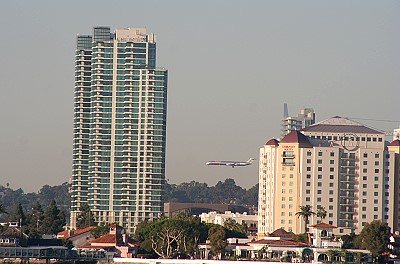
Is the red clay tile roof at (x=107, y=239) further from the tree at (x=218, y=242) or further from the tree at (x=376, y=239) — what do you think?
the tree at (x=376, y=239)

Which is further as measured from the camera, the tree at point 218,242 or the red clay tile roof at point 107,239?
the red clay tile roof at point 107,239

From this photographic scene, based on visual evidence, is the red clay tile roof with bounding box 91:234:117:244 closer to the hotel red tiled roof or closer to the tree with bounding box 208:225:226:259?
the tree with bounding box 208:225:226:259

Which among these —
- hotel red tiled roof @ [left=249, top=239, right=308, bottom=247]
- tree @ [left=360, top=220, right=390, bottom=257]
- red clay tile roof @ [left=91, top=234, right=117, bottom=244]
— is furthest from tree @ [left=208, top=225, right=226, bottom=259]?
tree @ [left=360, top=220, right=390, bottom=257]

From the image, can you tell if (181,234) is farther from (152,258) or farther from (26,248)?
(26,248)

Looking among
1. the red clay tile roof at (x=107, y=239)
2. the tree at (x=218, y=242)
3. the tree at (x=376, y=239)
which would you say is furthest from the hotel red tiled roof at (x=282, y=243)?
the red clay tile roof at (x=107, y=239)

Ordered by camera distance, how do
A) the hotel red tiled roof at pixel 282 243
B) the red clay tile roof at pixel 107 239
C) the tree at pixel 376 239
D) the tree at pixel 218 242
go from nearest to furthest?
the tree at pixel 376 239 → the tree at pixel 218 242 → the hotel red tiled roof at pixel 282 243 → the red clay tile roof at pixel 107 239

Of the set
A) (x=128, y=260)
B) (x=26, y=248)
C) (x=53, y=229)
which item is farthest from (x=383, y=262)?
(x=53, y=229)

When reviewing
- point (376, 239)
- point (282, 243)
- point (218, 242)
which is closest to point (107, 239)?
point (218, 242)

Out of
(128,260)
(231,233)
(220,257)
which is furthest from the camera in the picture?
(231,233)
